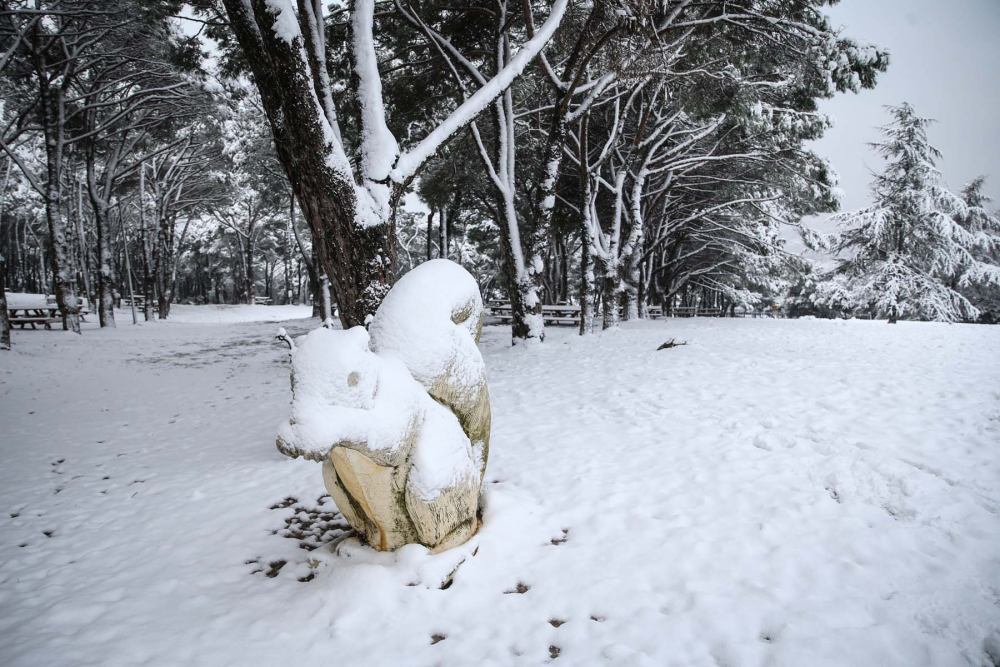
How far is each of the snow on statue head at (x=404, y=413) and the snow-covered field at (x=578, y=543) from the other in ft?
0.92

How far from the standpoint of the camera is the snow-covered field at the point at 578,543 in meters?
2.10

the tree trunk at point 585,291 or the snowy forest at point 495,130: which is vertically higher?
the snowy forest at point 495,130

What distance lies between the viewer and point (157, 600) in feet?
8.13

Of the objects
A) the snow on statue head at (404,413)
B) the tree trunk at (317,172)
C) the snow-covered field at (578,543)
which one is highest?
the tree trunk at (317,172)

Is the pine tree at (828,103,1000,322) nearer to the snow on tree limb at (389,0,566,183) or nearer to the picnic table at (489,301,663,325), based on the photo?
the picnic table at (489,301,663,325)

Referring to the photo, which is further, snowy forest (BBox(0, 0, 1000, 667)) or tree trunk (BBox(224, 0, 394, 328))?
tree trunk (BBox(224, 0, 394, 328))

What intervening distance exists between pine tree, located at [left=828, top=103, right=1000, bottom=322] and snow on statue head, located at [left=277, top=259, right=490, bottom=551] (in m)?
22.9

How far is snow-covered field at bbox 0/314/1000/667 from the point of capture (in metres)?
2.10

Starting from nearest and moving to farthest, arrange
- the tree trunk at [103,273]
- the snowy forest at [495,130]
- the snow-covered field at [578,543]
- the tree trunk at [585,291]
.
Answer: the snow-covered field at [578,543] → the snowy forest at [495,130] → the tree trunk at [585,291] → the tree trunk at [103,273]

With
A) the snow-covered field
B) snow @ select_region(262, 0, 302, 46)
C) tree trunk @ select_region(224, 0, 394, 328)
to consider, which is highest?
snow @ select_region(262, 0, 302, 46)

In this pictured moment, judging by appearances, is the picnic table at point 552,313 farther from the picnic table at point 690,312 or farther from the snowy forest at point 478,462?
the picnic table at point 690,312

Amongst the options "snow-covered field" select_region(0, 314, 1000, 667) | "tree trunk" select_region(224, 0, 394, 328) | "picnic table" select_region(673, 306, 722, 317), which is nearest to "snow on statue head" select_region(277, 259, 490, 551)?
"snow-covered field" select_region(0, 314, 1000, 667)

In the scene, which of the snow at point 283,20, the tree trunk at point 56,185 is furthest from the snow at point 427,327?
the tree trunk at point 56,185

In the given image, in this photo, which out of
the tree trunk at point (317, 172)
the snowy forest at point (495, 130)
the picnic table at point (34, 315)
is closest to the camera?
the tree trunk at point (317, 172)
